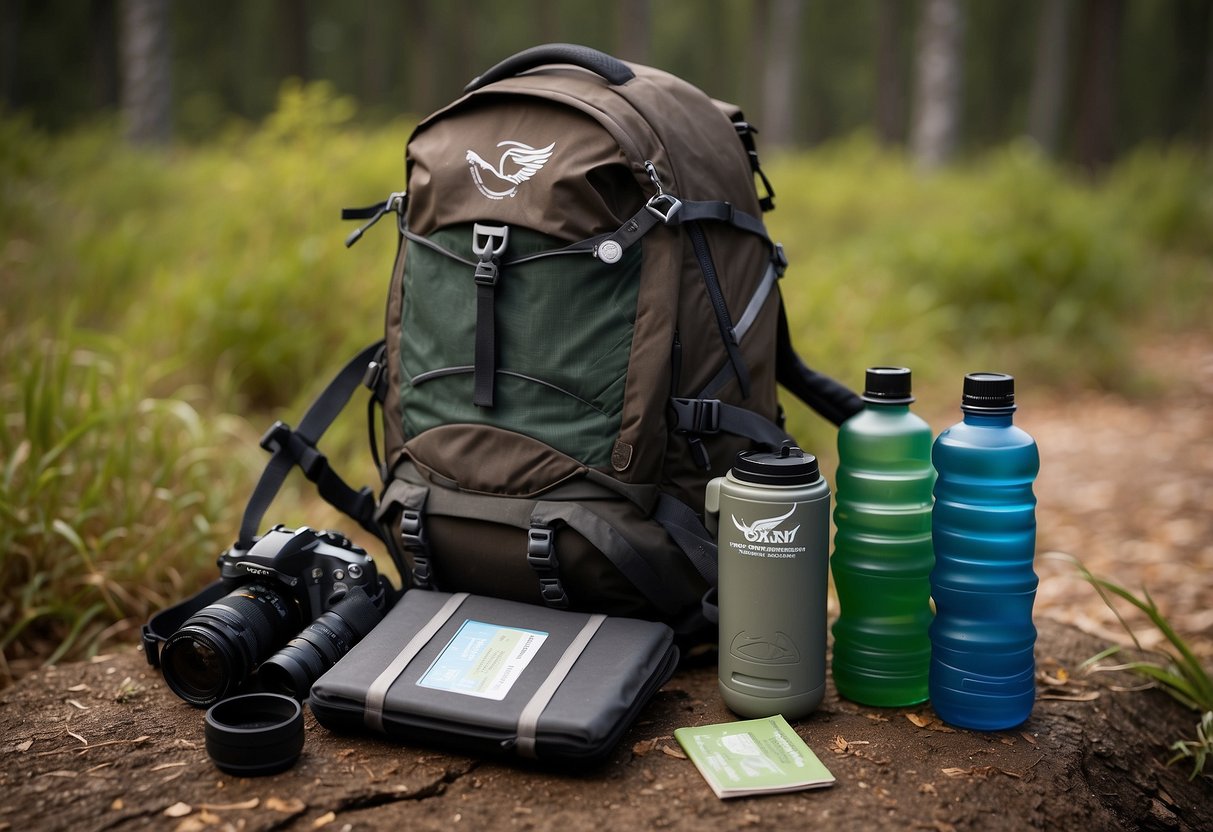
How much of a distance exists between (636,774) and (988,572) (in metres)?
0.84

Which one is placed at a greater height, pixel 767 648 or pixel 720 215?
pixel 720 215

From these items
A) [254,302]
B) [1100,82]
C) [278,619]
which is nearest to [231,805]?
[278,619]

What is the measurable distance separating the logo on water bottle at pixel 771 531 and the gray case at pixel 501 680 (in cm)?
34

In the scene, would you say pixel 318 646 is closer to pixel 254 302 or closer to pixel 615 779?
pixel 615 779

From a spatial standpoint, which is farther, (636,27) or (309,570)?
(636,27)

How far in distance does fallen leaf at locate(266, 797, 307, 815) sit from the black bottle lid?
40.4 inches

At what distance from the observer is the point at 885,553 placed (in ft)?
6.85

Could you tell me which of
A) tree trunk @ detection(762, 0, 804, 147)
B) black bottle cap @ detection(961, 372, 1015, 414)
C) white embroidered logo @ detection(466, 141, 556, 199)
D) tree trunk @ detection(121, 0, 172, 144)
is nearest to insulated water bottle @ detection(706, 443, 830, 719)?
black bottle cap @ detection(961, 372, 1015, 414)

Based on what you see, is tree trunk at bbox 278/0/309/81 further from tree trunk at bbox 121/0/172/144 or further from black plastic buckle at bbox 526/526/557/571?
black plastic buckle at bbox 526/526/557/571

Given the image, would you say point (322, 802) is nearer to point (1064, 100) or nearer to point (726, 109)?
point (726, 109)

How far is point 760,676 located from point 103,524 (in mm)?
2018

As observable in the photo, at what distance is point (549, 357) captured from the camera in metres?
2.14

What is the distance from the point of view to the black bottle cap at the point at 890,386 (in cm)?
202

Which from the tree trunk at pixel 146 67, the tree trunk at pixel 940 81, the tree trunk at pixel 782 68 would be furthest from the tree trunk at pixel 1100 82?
the tree trunk at pixel 146 67
